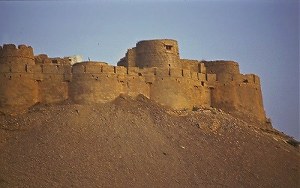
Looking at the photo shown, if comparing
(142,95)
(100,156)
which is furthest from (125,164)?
(142,95)

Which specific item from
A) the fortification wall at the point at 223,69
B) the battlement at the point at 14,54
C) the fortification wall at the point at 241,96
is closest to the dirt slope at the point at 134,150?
the battlement at the point at 14,54

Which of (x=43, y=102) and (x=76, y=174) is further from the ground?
(x=43, y=102)

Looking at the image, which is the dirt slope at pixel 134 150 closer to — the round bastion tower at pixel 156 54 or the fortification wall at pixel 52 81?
the fortification wall at pixel 52 81

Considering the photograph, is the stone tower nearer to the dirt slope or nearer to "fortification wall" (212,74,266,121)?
the dirt slope

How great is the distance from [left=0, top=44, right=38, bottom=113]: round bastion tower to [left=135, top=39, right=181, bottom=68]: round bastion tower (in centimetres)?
606

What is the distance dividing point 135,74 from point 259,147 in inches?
289

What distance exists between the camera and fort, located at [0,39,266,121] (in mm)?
30969

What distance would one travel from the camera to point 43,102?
3122cm

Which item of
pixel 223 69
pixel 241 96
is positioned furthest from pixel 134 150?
pixel 241 96

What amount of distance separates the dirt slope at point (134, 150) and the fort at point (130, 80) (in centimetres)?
94

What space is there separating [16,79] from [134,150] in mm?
7224

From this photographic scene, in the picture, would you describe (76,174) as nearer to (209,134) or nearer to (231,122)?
(209,134)

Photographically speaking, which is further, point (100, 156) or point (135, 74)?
point (135, 74)

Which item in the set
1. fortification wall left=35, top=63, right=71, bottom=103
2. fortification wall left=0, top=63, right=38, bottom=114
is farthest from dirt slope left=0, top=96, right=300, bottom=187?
fortification wall left=35, top=63, right=71, bottom=103
